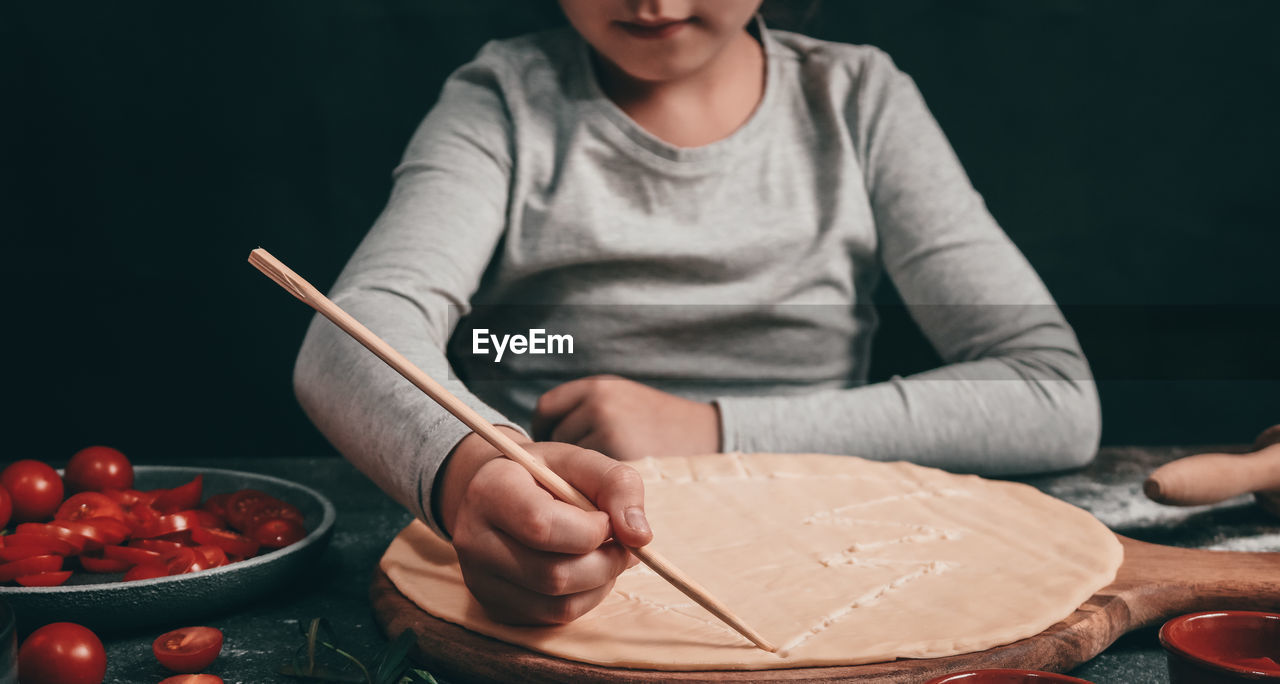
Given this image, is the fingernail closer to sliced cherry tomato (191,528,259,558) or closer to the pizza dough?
the pizza dough

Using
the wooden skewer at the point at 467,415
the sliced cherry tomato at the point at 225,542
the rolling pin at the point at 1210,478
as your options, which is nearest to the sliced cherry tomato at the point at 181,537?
the sliced cherry tomato at the point at 225,542

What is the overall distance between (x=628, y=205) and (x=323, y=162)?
61 cm

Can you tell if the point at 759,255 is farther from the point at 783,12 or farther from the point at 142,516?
the point at 142,516

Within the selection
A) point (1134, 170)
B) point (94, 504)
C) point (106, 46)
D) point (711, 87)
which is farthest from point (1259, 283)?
point (106, 46)

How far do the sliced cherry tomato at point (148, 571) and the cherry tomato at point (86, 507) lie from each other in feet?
0.22

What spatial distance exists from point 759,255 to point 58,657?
0.75 m

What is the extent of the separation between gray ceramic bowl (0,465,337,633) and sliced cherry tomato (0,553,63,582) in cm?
2

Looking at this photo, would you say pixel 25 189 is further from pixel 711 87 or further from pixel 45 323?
pixel 711 87

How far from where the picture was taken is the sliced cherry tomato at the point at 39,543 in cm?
56

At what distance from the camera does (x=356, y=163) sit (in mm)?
1425

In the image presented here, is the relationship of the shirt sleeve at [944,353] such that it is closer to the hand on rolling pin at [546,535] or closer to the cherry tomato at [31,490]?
the hand on rolling pin at [546,535]

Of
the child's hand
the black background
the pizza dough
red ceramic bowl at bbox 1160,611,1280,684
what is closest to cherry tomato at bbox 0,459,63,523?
the pizza dough

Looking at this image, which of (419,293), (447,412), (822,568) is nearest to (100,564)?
(447,412)

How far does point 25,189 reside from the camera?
1.38 meters
